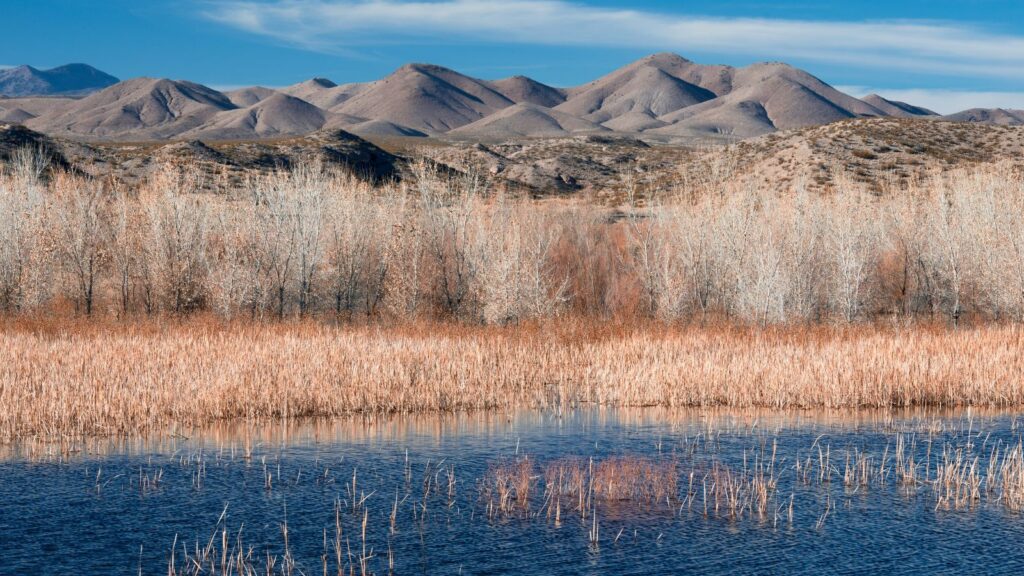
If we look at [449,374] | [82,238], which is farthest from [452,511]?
[82,238]

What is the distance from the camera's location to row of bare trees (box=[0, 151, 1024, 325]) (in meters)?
30.3

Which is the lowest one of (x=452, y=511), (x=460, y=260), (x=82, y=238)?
(x=452, y=511)

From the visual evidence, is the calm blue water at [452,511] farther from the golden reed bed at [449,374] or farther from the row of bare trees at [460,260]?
the row of bare trees at [460,260]

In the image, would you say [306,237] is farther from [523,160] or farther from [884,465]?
[523,160]

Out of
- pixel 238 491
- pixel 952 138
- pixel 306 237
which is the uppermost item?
pixel 952 138

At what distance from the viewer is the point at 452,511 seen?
453 inches

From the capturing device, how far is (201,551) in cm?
999

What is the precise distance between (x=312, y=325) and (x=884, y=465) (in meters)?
16.3

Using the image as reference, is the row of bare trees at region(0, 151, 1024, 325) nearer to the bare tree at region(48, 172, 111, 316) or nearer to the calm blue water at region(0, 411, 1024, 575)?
the bare tree at region(48, 172, 111, 316)

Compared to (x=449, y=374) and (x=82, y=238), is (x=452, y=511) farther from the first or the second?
(x=82, y=238)

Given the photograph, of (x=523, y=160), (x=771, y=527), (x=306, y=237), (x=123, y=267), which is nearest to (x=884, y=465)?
(x=771, y=527)

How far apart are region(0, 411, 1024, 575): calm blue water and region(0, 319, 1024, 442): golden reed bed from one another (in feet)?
4.59

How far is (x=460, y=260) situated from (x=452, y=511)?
808 inches

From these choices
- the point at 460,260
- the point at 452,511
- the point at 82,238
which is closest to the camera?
the point at 452,511
